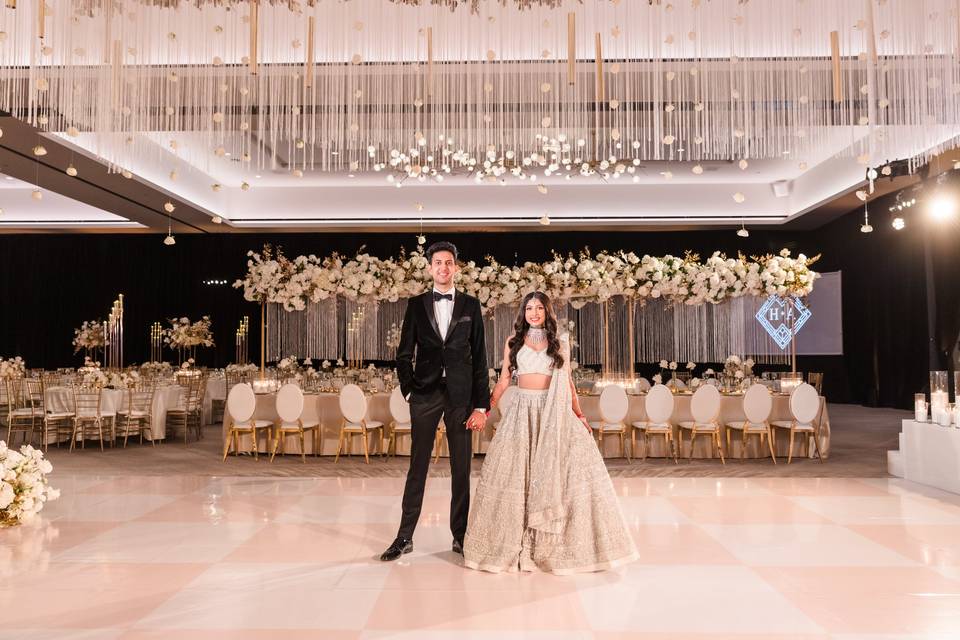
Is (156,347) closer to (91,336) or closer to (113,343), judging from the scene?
(113,343)

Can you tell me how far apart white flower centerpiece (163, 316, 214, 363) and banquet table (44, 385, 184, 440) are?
173 inches

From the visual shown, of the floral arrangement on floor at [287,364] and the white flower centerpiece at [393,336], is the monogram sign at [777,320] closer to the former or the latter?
the white flower centerpiece at [393,336]

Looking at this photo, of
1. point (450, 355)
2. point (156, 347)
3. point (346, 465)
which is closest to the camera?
point (450, 355)

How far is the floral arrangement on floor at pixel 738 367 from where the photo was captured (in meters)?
9.52

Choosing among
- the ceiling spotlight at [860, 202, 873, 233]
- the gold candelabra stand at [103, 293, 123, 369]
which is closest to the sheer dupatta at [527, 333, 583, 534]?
the ceiling spotlight at [860, 202, 873, 233]

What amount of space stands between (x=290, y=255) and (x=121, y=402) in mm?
6461

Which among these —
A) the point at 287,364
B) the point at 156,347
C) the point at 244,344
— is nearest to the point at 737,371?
the point at 287,364

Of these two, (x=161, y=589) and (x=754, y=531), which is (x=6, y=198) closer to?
(x=161, y=589)

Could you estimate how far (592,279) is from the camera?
8.91 meters

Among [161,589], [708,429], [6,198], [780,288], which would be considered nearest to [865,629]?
[161,589]

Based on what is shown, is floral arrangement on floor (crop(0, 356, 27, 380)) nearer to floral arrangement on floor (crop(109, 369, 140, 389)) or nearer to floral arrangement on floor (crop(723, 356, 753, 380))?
floral arrangement on floor (crop(109, 369, 140, 389))

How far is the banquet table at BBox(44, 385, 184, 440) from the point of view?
30.3 ft

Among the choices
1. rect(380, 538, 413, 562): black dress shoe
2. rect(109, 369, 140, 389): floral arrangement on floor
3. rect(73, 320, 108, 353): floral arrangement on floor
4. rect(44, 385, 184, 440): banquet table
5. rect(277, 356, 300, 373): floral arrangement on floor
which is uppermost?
rect(73, 320, 108, 353): floral arrangement on floor

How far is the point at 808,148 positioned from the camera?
11312 mm
